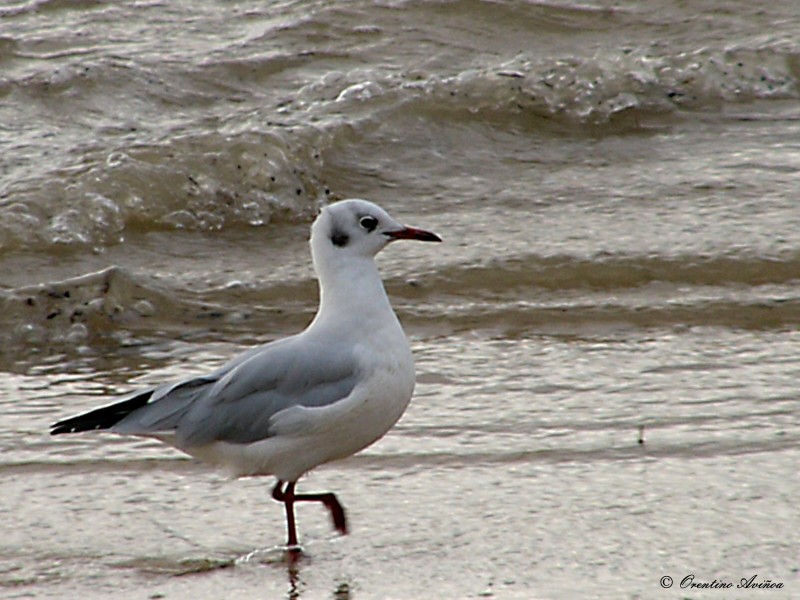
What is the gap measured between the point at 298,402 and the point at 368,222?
58 centimetres

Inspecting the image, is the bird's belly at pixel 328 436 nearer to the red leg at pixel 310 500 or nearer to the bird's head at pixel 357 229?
the red leg at pixel 310 500

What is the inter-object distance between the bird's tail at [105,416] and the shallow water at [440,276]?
0.87ft

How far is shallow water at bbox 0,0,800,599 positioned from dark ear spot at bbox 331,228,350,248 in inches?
26.2

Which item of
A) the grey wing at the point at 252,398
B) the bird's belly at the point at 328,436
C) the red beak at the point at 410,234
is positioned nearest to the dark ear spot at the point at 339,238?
the red beak at the point at 410,234

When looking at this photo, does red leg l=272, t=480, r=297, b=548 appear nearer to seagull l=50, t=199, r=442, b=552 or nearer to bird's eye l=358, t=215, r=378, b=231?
seagull l=50, t=199, r=442, b=552

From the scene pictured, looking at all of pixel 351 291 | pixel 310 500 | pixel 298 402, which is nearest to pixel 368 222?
pixel 351 291

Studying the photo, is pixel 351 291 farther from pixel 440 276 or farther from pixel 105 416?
pixel 440 276

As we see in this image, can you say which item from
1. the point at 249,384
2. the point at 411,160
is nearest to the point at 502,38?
the point at 411,160

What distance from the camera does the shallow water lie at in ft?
12.4

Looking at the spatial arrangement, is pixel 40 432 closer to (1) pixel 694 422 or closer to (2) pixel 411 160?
(1) pixel 694 422

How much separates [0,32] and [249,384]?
5837 mm

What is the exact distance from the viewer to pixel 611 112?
→ 340 inches

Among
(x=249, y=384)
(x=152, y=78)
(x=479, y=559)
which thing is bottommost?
(x=479, y=559)

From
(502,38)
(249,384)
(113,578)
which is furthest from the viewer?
(502,38)
